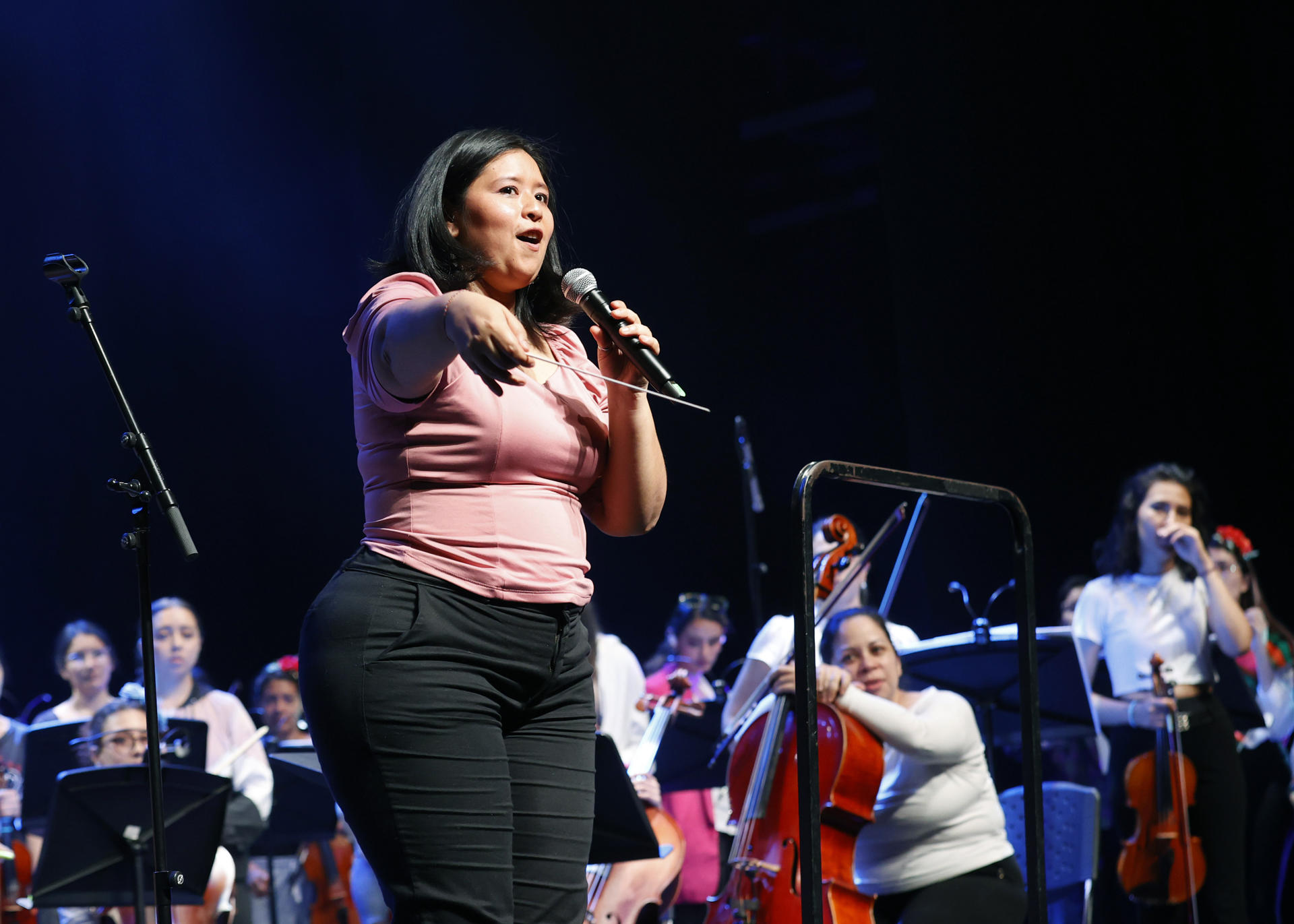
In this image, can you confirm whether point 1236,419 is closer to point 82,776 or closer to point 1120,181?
point 1120,181

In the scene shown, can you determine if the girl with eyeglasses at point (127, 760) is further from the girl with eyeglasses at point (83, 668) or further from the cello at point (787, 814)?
the cello at point (787, 814)

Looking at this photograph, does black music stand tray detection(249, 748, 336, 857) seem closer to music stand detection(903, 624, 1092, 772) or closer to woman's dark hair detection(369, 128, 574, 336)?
music stand detection(903, 624, 1092, 772)

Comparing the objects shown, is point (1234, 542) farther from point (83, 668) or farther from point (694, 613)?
point (83, 668)

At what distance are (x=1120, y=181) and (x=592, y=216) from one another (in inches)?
92.6

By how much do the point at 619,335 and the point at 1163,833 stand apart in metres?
3.14

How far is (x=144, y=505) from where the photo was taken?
2.14 meters

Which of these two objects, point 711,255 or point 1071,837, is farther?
point 711,255

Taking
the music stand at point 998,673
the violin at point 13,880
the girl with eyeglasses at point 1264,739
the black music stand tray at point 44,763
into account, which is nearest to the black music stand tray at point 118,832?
the black music stand tray at point 44,763

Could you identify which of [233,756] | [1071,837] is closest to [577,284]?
[1071,837]

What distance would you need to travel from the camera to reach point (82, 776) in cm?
335

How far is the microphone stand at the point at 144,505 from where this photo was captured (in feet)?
6.56

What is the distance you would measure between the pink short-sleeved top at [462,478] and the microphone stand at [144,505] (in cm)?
79

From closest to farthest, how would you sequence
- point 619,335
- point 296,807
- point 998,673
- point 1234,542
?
1. point 619,335
2. point 998,673
3. point 296,807
4. point 1234,542

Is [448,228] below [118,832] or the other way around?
the other way around
